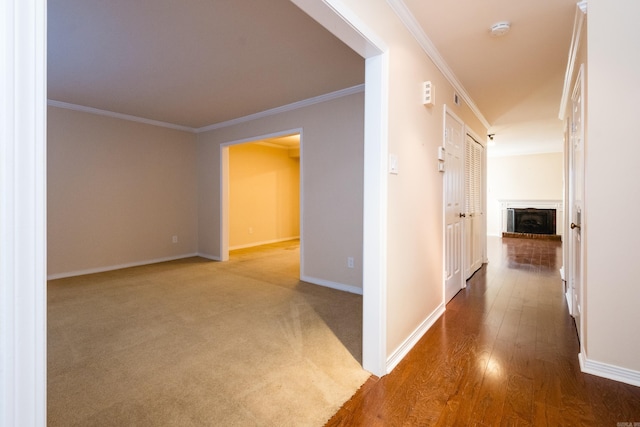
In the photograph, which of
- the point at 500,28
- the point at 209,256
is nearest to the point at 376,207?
the point at 500,28

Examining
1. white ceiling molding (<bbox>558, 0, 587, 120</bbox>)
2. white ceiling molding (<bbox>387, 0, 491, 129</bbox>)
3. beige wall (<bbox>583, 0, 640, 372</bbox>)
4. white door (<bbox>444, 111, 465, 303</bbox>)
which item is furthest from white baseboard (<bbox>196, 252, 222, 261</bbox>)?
white ceiling molding (<bbox>558, 0, 587, 120</bbox>)

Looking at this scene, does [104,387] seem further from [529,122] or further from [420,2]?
[529,122]

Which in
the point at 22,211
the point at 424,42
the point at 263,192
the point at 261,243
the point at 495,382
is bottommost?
the point at 495,382

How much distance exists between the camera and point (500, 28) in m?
2.22

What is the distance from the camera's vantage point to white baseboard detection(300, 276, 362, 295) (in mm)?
3579

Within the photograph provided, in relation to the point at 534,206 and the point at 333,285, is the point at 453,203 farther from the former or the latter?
the point at 534,206

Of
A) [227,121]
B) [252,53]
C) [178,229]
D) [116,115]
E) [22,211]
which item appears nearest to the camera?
[22,211]

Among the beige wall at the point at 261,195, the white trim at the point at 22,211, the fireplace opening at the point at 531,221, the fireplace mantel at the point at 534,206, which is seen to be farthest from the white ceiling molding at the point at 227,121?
the fireplace opening at the point at 531,221

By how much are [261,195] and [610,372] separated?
241 inches

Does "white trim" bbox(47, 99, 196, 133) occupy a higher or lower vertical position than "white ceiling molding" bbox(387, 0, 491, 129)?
higher

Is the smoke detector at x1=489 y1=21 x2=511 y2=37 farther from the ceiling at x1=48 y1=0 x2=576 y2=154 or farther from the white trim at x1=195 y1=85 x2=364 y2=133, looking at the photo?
the white trim at x1=195 y1=85 x2=364 y2=133

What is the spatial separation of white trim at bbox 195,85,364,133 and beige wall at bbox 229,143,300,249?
728mm

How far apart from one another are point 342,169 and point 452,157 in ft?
3.99

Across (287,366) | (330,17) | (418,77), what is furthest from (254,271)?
(330,17)
